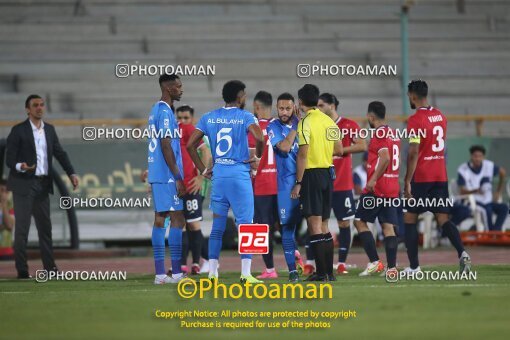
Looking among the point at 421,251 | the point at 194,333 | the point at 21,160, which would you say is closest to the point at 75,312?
the point at 194,333

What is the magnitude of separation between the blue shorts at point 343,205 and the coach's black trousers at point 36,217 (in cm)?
390

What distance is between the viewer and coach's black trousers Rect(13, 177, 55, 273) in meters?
16.5

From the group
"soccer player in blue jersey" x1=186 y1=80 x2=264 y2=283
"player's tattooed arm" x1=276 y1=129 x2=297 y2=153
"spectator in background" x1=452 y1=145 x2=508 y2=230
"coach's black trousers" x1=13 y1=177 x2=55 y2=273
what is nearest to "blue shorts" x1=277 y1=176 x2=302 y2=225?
"player's tattooed arm" x1=276 y1=129 x2=297 y2=153

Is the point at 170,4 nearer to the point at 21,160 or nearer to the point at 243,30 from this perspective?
the point at 243,30

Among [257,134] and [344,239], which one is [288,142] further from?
[344,239]

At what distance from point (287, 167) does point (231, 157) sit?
1.30 m

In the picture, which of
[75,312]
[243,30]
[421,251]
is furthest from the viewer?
[243,30]

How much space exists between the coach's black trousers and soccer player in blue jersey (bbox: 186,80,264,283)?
3.32 m

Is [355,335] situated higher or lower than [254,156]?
lower

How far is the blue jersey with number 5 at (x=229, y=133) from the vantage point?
45.9 feet

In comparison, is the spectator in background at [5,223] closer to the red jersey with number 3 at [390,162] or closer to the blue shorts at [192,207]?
the blue shorts at [192,207]

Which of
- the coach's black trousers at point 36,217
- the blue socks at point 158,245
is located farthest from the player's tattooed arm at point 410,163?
the coach's black trousers at point 36,217

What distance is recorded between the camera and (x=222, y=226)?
46.6ft

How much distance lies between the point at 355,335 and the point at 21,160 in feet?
27.6
